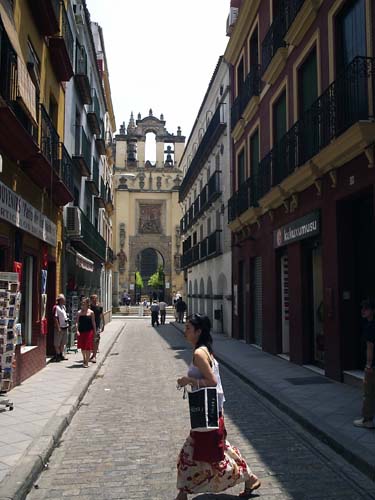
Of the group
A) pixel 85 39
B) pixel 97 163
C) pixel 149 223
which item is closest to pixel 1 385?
pixel 85 39

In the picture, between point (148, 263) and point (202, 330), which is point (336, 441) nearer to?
point (202, 330)

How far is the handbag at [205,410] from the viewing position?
14.4 feet

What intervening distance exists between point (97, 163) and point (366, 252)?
1667 centimetres

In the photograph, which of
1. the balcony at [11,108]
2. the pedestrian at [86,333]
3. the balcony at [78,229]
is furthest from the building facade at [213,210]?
the balcony at [11,108]

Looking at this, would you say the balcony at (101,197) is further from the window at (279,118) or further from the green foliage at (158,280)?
the green foliage at (158,280)

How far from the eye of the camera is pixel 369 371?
654 centimetres

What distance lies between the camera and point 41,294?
12.2 metres

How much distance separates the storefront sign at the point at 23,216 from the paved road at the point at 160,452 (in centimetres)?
333

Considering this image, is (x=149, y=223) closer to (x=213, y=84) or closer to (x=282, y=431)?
(x=213, y=84)

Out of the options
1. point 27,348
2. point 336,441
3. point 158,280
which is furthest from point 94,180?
point 158,280

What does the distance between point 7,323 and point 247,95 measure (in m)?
12.4

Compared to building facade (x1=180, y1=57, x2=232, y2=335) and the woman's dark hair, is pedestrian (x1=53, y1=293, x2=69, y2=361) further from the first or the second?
the woman's dark hair

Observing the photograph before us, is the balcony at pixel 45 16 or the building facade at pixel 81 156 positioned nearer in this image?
the balcony at pixel 45 16

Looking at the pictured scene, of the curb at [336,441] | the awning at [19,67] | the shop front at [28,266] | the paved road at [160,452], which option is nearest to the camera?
the paved road at [160,452]
